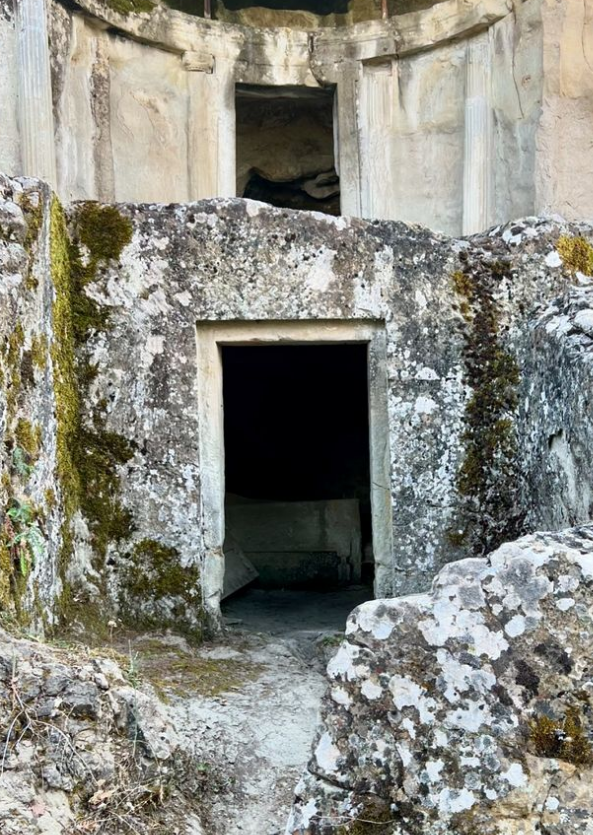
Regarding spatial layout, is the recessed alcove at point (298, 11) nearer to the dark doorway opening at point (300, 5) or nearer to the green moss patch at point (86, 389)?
the dark doorway opening at point (300, 5)

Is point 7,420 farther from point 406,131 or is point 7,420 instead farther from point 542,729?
point 406,131

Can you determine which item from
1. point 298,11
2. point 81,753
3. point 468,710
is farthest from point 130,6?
point 468,710

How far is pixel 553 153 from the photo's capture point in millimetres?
9547

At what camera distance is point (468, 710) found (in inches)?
98.0

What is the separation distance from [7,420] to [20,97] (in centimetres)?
579

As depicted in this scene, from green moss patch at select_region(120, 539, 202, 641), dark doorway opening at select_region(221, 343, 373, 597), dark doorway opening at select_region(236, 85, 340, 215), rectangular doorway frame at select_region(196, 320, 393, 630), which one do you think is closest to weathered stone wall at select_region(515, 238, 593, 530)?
rectangular doorway frame at select_region(196, 320, 393, 630)

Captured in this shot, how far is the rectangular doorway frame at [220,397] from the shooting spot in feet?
16.4

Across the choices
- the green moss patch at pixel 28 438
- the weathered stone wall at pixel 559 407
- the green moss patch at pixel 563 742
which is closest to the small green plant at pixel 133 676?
the green moss patch at pixel 28 438

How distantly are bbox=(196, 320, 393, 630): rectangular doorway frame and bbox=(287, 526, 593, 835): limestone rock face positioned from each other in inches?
97.8

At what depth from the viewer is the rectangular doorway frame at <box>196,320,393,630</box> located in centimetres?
500

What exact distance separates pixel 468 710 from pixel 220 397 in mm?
2876

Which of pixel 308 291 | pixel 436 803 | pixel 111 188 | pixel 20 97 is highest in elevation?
pixel 20 97

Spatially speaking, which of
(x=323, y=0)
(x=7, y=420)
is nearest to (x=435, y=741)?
(x=7, y=420)

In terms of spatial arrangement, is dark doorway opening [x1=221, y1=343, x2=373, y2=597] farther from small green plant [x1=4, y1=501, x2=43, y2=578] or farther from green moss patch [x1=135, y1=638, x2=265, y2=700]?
small green plant [x1=4, y1=501, x2=43, y2=578]
